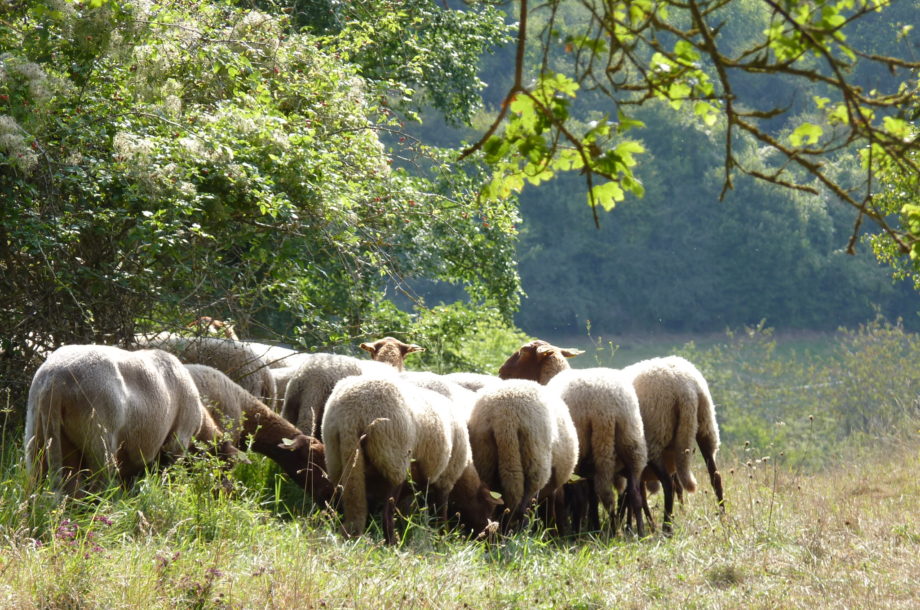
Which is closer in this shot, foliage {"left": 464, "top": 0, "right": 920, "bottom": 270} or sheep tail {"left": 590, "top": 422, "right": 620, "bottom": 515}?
foliage {"left": 464, "top": 0, "right": 920, "bottom": 270}

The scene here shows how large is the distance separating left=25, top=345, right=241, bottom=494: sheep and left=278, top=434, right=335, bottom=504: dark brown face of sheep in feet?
3.38

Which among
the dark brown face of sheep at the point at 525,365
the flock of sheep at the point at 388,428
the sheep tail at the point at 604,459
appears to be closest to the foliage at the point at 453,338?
the dark brown face of sheep at the point at 525,365

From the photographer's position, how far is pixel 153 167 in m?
7.34

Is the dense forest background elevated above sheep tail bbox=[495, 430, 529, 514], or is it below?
above

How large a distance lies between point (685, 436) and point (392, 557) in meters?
3.74

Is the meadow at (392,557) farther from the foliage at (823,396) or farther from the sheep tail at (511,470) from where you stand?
the foliage at (823,396)

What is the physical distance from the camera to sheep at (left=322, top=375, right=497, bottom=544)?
6.92 metres

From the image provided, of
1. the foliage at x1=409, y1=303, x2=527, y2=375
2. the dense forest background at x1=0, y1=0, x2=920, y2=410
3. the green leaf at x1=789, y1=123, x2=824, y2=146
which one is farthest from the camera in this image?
the foliage at x1=409, y1=303, x2=527, y2=375

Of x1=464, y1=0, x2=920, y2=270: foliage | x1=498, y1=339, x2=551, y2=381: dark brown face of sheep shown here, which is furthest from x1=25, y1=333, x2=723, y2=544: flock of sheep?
x1=464, y1=0, x2=920, y2=270: foliage

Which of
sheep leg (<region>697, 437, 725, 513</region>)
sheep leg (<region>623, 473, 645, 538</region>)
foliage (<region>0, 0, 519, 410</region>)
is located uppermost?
foliage (<region>0, 0, 519, 410</region>)

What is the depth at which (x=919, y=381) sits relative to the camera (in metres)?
26.3

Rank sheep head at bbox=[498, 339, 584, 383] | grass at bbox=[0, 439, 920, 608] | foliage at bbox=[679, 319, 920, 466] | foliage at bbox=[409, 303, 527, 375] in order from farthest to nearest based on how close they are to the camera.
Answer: foliage at bbox=[679, 319, 920, 466], foliage at bbox=[409, 303, 527, 375], sheep head at bbox=[498, 339, 584, 383], grass at bbox=[0, 439, 920, 608]

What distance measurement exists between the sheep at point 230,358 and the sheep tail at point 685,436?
138 inches

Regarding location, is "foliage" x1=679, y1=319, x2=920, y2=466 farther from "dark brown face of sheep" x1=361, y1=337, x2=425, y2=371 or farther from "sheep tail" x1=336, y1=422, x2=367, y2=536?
"sheep tail" x1=336, y1=422, x2=367, y2=536
